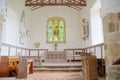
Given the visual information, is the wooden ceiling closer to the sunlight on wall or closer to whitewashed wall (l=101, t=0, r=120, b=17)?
the sunlight on wall

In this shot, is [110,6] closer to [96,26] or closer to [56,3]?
[96,26]

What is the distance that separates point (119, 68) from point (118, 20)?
65 cm

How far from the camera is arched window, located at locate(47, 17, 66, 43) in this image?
34.9 feet

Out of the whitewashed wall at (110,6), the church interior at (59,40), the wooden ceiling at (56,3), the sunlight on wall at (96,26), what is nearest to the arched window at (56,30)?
the church interior at (59,40)

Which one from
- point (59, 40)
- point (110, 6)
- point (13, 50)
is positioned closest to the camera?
point (110, 6)

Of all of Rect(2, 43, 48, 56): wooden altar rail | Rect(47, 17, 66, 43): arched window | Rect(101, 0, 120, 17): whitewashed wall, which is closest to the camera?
Rect(101, 0, 120, 17): whitewashed wall

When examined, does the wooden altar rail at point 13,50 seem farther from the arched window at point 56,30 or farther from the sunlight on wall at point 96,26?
the sunlight on wall at point 96,26

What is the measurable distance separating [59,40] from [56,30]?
0.80 m

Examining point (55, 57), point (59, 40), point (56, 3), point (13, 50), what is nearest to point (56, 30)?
point (59, 40)

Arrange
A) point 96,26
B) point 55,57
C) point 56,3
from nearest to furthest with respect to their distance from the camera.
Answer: point 96,26 < point 55,57 < point 56,3

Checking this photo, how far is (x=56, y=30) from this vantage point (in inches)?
422

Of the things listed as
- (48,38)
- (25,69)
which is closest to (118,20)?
(25,69)

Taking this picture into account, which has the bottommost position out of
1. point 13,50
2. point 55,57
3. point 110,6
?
point 55,57

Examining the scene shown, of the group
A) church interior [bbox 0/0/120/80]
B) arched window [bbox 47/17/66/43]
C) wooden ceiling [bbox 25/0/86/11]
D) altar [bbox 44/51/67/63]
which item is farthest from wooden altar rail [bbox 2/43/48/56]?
wooden ceiling [bbox 25/0/86/11]
